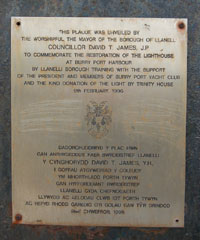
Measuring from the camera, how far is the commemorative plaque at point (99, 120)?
166cm

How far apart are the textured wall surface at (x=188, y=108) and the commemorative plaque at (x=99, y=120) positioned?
0.17ft

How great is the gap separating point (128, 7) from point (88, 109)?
2.09 feet

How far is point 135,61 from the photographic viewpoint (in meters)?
1.66

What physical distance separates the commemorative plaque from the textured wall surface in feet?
0.17

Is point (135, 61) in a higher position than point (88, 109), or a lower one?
higher

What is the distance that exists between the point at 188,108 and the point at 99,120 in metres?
0.53

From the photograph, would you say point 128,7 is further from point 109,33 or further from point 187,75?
point 187,75

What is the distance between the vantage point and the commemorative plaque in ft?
5.44

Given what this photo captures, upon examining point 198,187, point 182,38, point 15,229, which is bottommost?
point 15,229

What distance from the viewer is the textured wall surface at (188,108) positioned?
66.6 inches

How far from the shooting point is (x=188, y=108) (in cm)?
171

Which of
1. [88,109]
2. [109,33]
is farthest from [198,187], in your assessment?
[109,33]

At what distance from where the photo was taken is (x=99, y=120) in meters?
1.68

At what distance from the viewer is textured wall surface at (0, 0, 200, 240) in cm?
169
